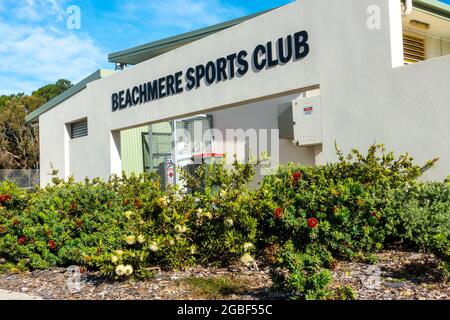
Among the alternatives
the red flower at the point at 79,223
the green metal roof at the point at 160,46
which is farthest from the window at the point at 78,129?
the red flower at the point at 79,223

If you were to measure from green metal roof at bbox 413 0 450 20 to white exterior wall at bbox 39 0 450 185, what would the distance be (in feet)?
6.79

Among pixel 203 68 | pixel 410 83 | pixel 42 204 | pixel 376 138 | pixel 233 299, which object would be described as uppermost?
pixel 203 68

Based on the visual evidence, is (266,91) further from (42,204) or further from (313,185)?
(42,204)

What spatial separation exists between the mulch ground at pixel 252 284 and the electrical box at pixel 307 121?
5393mm

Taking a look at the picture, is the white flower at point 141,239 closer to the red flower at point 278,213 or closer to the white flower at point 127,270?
the white flower at point 127,270

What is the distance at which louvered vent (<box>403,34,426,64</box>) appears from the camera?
1175 centimetres

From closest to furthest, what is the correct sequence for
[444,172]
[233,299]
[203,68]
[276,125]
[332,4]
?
[233,299], [444,172], [332,4], [203,68], [276,125]

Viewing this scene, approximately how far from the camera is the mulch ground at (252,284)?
15.9ft

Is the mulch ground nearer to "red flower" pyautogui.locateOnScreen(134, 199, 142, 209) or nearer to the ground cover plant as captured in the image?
the ground cover plant

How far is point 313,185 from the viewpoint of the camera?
642 cm

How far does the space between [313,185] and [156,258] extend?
222cm

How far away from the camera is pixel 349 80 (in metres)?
8.15
